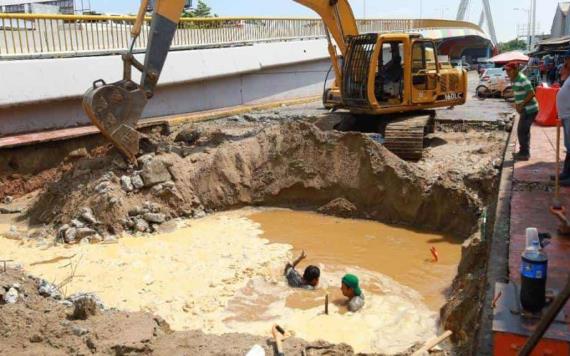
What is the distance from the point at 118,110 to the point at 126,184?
128 centimetres

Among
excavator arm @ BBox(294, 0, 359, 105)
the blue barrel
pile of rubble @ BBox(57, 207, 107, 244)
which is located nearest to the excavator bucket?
pile of rubble @ BBox(57, 207, 107, 244)

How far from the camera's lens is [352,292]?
634 cm

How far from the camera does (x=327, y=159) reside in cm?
1027

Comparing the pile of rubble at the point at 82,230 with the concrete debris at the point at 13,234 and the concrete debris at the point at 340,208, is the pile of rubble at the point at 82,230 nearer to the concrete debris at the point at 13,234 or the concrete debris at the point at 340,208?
the concrete debris at the point at 13,234

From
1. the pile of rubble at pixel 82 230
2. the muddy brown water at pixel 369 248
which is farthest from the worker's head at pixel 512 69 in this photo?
the pile of rubble at pixel 82 230

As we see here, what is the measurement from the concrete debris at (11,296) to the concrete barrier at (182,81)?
7.95 meters

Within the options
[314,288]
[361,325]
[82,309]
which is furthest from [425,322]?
[82,309]

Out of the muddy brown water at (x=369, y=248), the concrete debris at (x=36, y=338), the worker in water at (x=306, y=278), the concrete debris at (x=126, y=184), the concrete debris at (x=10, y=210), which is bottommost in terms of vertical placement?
the muddy brown water at (x=369, y=248)

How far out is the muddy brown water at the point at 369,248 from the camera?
23.0 ft

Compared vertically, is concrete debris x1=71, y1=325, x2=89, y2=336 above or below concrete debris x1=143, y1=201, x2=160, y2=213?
above

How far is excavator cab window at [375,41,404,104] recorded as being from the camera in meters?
11.9

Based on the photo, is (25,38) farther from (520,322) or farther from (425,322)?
(520,322)

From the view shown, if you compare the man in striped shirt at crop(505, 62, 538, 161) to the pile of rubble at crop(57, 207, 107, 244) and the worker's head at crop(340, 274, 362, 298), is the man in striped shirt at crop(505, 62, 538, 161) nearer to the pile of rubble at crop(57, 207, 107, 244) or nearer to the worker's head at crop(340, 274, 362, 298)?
the worker's head at crop(340, 274, 362, 298)

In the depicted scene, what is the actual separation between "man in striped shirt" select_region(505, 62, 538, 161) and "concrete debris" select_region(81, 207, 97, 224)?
6.72 meters
